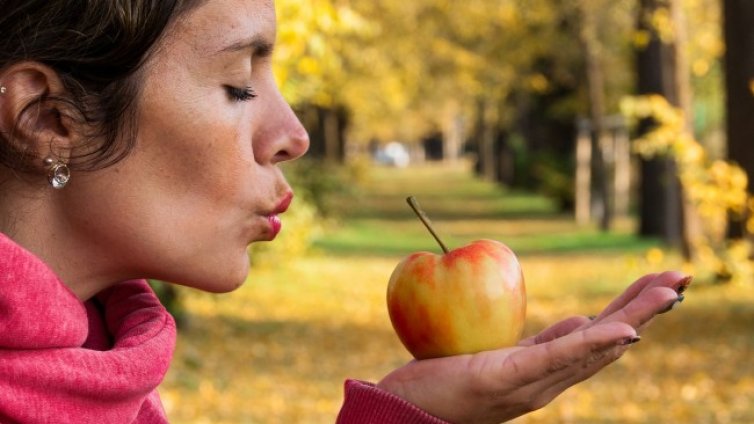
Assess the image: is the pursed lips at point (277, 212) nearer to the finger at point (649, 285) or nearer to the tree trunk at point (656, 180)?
the finger at point (649, 285)

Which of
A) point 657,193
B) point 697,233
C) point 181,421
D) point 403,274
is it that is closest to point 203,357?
point 181,421

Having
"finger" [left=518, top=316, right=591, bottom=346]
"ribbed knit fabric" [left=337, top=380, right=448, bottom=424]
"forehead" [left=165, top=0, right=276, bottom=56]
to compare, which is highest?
"forehead" [left=165, top=0, right=276, bottom=56]

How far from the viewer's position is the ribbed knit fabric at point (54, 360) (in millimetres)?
1444

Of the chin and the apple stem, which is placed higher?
the chin

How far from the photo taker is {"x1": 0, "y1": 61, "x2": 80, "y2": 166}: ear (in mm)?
1529

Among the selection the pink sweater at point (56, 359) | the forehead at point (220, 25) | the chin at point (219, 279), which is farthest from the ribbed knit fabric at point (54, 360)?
the forehead at point (220, 25)

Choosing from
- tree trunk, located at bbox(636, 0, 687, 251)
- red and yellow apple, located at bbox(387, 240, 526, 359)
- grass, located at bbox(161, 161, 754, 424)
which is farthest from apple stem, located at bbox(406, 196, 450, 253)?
tree trunk, located at bbox(636, 0, 687, 251)

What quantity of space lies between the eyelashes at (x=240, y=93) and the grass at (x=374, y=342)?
20.8 feet

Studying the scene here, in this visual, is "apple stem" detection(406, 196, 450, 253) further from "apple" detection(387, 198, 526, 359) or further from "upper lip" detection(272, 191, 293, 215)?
"upper lip" detection(272, 191, 293, 215)

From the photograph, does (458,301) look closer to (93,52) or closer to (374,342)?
(93,52)

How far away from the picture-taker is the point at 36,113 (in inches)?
60.7

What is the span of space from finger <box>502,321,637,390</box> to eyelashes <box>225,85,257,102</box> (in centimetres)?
48

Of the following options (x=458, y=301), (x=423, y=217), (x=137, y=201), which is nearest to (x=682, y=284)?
(x=458, y=301)

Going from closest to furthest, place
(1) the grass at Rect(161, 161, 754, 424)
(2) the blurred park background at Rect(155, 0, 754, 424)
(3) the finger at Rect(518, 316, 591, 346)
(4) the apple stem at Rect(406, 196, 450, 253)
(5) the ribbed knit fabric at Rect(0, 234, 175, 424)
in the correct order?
1. (5) the ribbed knit fabric at Rect(0, 234, 175, 424)
2. (3) the finger at Rect(518, 316, 591, 346)
3. (4) the apple stem at Rect(406, 196, 450, 253)
4. (1) the grass at Rect(161, 161, 754, 424)
5. (2) the blurred park background at Rect(155, 0, 754, 424)
